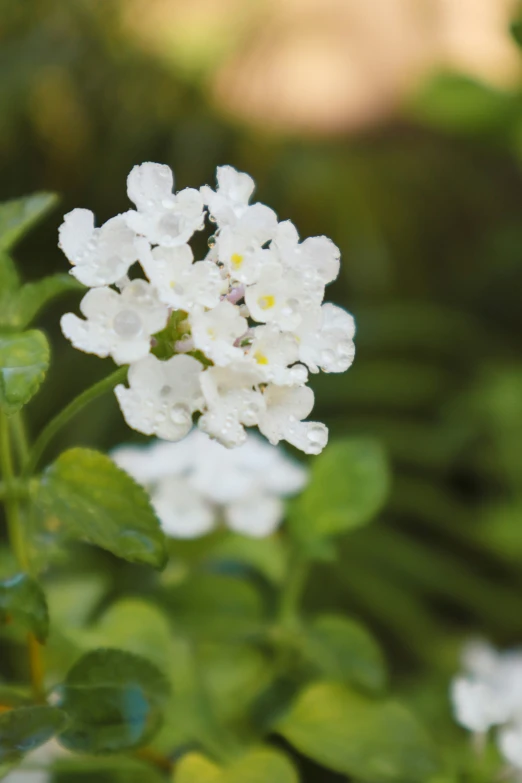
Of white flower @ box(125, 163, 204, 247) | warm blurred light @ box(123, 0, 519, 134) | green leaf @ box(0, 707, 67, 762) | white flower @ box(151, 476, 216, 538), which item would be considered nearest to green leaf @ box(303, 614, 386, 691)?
white flower @ box(151, 476, 216, 538)

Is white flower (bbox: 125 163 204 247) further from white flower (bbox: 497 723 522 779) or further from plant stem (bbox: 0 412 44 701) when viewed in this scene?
white flower (bbox: 497 723 522 779)

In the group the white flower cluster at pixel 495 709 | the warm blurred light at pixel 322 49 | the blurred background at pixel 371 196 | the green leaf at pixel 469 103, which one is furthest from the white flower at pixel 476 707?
the warm blurred light at pixel 322 49

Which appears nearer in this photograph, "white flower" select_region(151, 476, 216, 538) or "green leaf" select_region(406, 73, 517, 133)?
"white flower" select_region(151, 476, 216, 538)

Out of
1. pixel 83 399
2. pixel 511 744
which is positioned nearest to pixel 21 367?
pixel 83 399

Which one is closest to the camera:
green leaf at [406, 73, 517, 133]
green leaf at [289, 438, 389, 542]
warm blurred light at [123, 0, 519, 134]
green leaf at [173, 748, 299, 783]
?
green leaf at [173, 748, 299, 783]

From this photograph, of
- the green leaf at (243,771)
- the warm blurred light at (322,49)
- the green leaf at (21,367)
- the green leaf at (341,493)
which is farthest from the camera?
the warm blurred light at (322,49)

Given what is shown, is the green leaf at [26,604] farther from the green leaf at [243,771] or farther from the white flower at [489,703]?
the white flower at [489,703]

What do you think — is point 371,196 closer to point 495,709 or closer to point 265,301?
point 495,709
